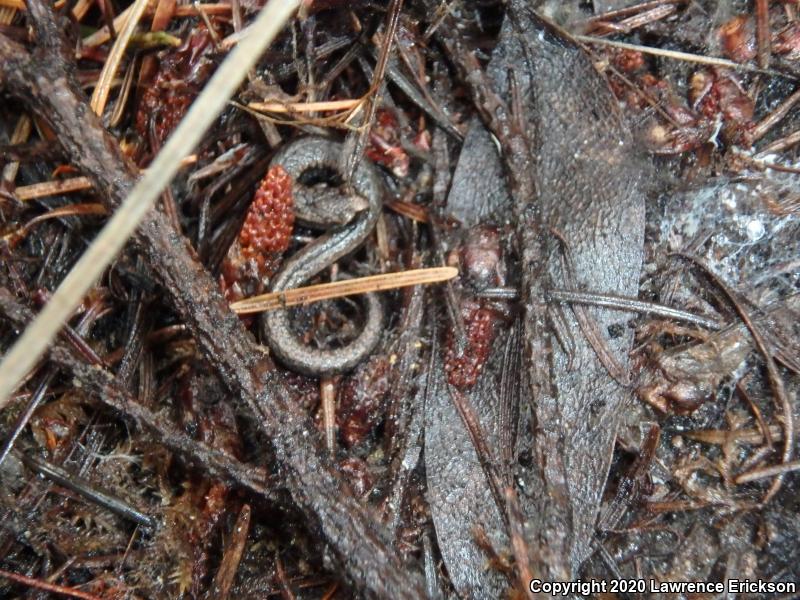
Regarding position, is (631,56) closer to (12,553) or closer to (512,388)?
(512,388)

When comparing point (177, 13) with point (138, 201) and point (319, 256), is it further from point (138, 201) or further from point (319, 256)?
point (138, 201)

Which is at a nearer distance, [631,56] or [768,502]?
[768,502]

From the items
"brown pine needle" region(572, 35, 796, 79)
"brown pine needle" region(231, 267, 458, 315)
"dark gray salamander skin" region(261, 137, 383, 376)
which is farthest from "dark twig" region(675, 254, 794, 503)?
"dark gray salamander skin" region(261, 137, 383, 376)

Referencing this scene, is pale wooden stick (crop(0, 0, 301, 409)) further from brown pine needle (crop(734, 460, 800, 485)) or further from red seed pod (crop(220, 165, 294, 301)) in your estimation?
brown pine needle (crop(734, 460, 800, 485))

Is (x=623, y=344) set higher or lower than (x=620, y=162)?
lower

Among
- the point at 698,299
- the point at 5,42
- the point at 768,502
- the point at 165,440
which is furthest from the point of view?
the point at 698,299

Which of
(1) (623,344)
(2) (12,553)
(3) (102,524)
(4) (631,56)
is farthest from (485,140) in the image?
(2) (12,553)

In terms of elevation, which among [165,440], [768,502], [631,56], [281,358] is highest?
[631,56]
